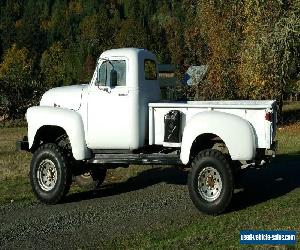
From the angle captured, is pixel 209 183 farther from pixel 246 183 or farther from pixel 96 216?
pixel 246 183

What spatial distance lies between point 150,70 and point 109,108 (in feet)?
4.32

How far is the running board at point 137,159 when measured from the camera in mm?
9828

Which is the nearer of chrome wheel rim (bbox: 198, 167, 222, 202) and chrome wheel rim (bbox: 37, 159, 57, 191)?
chrome wheel rim (bbox: 198, 167, 222, 202)

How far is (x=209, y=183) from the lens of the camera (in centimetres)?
917

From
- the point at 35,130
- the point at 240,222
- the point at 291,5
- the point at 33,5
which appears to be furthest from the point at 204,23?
the point at 33,5

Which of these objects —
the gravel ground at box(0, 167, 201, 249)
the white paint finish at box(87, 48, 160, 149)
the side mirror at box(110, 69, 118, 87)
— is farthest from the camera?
the side mirror at box(110, 69, 118, 87)

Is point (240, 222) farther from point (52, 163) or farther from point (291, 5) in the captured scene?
point (291, 5)

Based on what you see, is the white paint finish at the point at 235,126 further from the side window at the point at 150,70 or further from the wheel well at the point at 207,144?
the side window at the point at 150,70

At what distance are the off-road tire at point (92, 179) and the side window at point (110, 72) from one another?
2469 millimetres

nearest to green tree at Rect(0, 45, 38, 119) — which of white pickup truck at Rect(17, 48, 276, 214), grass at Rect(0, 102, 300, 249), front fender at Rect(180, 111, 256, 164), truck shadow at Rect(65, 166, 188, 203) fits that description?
grass at Rect(0, 102, 300, 249)

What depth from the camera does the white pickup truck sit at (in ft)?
29.4

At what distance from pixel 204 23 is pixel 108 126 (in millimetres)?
24847

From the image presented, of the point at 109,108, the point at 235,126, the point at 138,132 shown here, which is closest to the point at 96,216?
the point at 138,132

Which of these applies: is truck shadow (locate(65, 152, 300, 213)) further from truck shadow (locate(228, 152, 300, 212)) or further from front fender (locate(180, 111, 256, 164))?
front fender (locate(180, 111, 256, 164))
